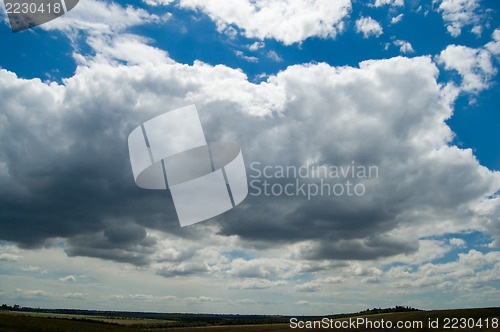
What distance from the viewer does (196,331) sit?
11450cm

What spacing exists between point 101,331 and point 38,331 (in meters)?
16.2

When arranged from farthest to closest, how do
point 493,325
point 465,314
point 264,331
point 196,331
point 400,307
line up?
point 400,307 < point 196,331 < point 264,331 < point 465,314 < point 493,325

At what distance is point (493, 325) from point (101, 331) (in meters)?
77.8

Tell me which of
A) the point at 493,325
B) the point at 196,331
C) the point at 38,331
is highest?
the point at 493,325

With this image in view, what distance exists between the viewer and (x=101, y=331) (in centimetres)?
8688

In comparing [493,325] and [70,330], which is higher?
[493,325]

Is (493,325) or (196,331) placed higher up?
(493,325)

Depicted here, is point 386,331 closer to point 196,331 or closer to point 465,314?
point 465,314

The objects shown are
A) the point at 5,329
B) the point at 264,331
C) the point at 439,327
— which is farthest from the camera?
the point at 264,331

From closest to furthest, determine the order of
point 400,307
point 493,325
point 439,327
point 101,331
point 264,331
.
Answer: point 493,325 → point 439,327 → point 101,331 → point 264,331 → point 400,307

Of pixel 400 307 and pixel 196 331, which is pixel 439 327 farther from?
pixel 400 307

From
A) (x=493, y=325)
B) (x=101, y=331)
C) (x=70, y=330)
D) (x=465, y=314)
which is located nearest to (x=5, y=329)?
(x=70, y=330)

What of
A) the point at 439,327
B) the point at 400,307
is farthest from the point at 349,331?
the point at 400,307

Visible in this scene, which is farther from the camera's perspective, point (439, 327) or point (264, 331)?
point (264, 331)
